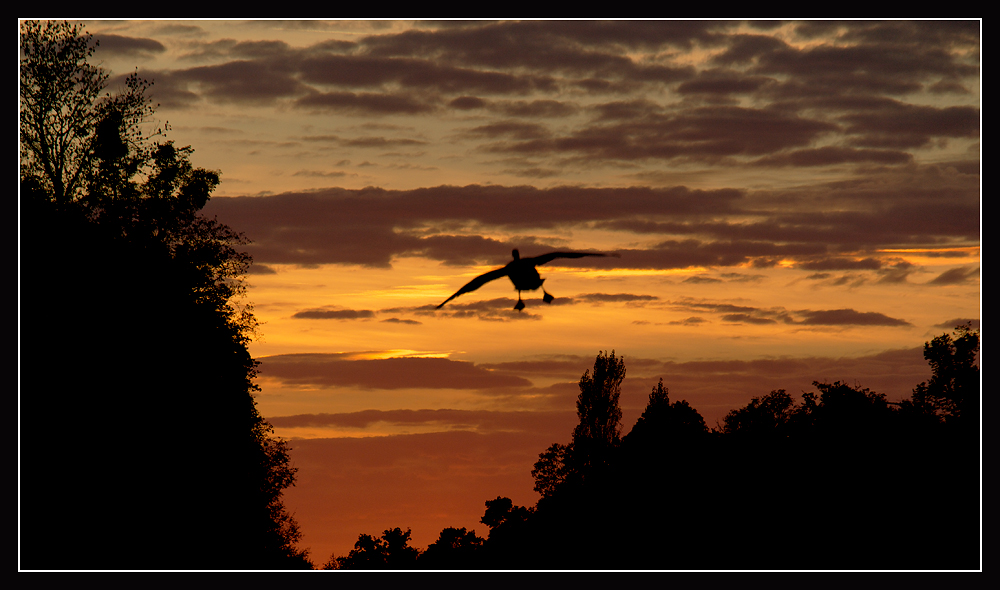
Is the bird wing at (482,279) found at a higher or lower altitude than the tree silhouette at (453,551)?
higher

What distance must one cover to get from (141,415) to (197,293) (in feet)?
20.9

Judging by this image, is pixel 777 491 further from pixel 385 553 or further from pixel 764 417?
pixel 385 553

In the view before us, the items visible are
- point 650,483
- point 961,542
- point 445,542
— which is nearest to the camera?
point 961,542

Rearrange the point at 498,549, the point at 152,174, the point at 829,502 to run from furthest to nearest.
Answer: the point at 498,549 → the point at 829,502 → the point at 152,174

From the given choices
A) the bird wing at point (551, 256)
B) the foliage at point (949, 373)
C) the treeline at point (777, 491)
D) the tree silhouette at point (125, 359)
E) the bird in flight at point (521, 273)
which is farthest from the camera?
the foliage at point (949, 373)

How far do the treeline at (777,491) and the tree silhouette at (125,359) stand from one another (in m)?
26.2

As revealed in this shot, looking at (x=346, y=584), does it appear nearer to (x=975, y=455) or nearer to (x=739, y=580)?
(x=739, y=580)

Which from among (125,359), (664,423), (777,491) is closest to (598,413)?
(664,423)

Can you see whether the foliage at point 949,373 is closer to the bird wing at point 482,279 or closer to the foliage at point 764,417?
the foliage at point 764,417

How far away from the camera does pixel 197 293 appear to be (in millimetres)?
40000

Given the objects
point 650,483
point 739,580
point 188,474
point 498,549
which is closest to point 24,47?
point 188,474

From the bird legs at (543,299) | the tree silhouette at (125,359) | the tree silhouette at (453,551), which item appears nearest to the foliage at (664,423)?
the tree silhouette at (453,551)

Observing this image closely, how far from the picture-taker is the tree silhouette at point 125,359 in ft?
109

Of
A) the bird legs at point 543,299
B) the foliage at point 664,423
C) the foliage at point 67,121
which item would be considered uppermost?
the foliage at point 67,121
